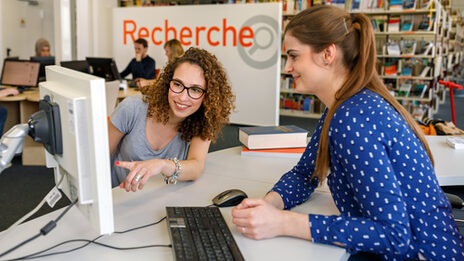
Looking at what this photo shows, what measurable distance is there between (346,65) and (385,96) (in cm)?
14

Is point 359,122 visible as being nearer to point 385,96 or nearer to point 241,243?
point 385,96

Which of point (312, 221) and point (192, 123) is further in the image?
point (192, 123)

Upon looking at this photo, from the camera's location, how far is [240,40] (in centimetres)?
618

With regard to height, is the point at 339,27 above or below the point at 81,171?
above

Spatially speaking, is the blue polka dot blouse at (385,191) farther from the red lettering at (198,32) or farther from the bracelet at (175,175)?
the red lettering at (198,32)

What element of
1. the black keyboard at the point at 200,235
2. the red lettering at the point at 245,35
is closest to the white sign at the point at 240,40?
the red lettering at the point at 245,35

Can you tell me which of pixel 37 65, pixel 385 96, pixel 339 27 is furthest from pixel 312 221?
pixel 37 65

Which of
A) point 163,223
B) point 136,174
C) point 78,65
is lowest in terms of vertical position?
point 163,223

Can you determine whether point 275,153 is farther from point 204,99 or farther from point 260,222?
point 260,222

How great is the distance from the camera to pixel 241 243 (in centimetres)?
107

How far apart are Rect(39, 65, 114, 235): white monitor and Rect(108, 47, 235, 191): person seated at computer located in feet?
2.50

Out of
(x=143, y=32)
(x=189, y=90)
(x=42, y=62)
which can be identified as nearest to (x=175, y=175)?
(x=189, y=90)

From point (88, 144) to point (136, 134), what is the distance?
1.01 metres

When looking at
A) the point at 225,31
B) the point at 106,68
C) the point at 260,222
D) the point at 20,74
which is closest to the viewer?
the point at 260,222
